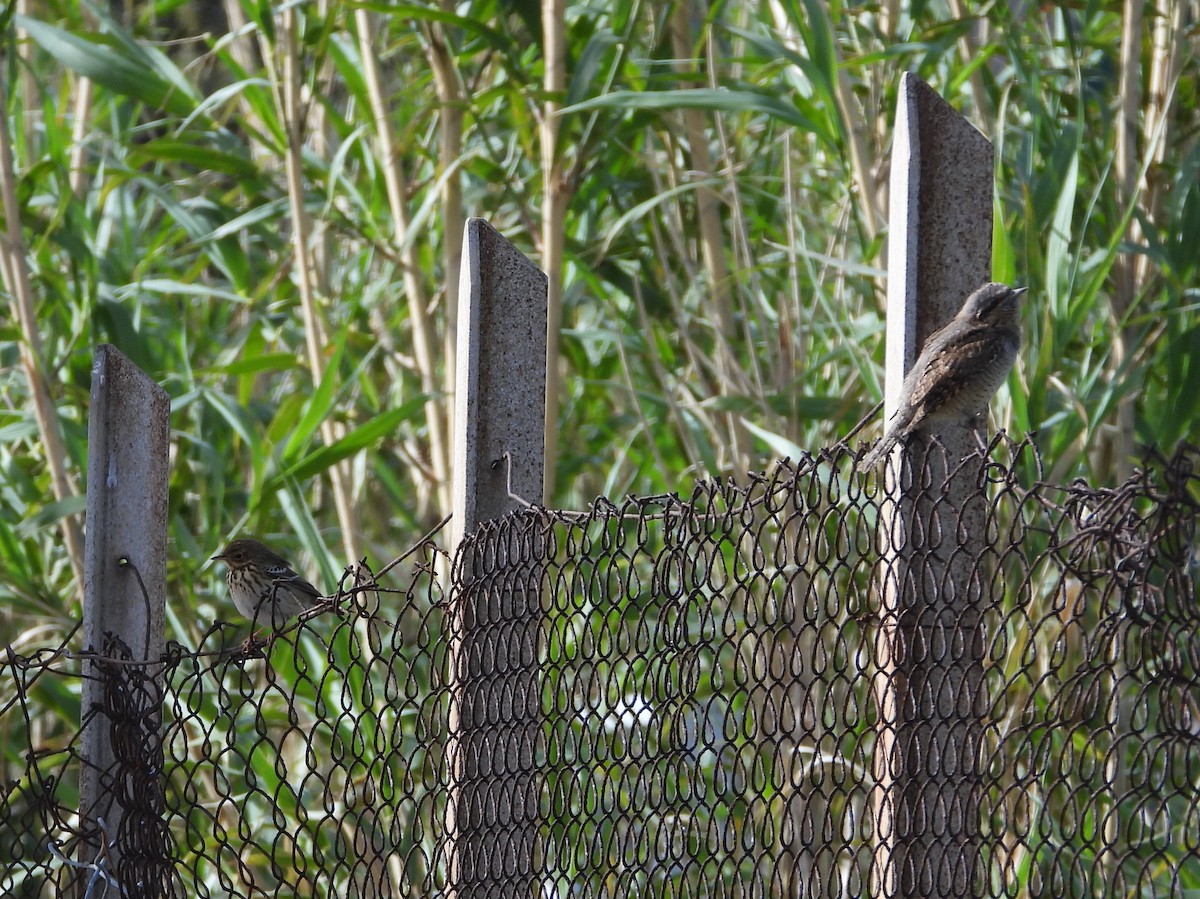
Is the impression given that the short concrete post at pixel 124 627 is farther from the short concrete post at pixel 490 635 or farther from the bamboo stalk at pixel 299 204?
the bamboo stalk at pixel 299 204

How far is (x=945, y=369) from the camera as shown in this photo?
190 cm

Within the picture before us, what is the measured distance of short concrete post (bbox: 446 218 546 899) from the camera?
81.9 inches

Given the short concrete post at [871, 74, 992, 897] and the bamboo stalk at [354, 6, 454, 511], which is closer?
the short concrete post at [871, 74, 992, 897]

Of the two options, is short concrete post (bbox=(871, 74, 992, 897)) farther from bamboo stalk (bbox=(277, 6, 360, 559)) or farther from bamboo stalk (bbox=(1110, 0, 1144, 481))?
bamboo stalk (bbox=(277, 6, 360, 559))

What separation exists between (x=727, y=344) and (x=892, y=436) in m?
1.55

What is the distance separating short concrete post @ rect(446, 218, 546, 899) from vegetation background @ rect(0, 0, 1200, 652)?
709 millimetres

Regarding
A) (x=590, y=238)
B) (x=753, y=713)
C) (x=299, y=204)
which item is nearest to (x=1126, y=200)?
(x=590, y=238)

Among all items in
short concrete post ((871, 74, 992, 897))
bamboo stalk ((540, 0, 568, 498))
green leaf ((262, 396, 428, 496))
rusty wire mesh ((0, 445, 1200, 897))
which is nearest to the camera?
rusty wire mesh ((0, 445, 1200, 897))

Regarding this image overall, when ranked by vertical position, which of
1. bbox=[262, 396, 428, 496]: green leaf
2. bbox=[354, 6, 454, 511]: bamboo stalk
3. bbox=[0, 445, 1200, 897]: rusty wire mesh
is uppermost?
bbox=[354, 6, 454, 511]: bamboo stalk

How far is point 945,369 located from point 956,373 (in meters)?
0.04

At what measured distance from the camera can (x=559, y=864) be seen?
6.75ft

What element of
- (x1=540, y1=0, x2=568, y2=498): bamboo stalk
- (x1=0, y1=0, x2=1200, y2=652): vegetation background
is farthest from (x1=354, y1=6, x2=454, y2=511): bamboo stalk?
(x1=540, y1=0, x2=568, y2=498): bamboo stalk

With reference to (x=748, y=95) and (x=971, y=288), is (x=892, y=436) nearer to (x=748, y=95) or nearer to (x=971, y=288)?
(x=971, y=288)

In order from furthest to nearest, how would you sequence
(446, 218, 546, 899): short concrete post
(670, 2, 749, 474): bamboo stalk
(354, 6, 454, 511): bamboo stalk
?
(354, 6, 454, 511): bamboo stalk → (670, 2, 749, 474): bamboo stalk → (446, 218, 546, 899): short concrete post
